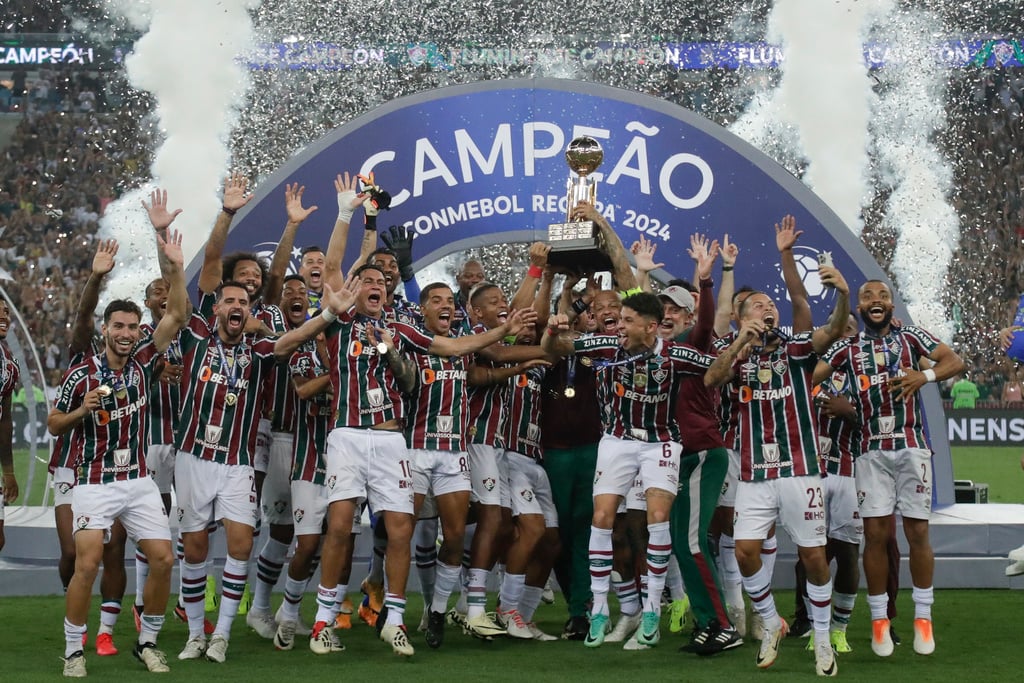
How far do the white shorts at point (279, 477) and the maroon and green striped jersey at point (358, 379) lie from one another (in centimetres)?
75

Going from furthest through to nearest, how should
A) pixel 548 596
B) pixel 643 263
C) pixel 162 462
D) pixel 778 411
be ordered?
pixel 548 596
pixel 643 263
pixel 162 462
pixel 778 411

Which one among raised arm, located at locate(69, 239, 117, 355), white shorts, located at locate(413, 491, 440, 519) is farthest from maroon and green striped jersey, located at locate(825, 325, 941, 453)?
raised arm, located at locate(69, 239, 117, 355)

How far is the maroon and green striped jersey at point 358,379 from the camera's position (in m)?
6.86

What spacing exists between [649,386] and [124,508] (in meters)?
2.61

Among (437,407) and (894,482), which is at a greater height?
(437,407)

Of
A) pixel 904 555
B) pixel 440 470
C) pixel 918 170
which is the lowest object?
pixel 904 555

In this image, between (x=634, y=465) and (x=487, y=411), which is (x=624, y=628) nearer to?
(x=634, y=465)

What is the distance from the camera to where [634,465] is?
280 inches

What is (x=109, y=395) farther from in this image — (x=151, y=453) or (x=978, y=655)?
(x=978, y=655)

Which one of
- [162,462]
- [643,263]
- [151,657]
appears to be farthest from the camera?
[643,263]

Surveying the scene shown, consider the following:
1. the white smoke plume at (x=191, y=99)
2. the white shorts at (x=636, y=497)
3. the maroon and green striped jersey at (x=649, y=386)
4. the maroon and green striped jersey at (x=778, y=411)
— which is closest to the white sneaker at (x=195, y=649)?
the white shorts at (x=636, y=497)

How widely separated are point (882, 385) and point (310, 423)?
2.95 m

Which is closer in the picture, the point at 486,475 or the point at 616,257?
the point at 486,475

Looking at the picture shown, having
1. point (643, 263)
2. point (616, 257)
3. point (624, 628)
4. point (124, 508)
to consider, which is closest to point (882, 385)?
point (616, 257)
